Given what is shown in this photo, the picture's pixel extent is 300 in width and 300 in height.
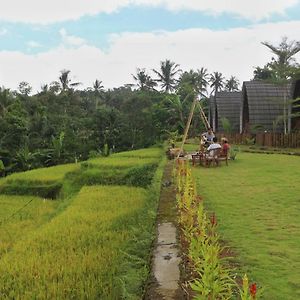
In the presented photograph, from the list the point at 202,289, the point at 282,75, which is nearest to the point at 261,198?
the point at 202,289

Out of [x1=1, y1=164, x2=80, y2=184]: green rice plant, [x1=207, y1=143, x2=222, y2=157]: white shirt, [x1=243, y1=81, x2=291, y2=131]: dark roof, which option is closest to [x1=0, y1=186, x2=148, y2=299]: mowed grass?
[x1=207, y1=143, x2=222, y2=157]: white shirt

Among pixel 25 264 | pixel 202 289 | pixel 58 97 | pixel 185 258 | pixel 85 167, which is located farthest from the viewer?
pixel 58 97

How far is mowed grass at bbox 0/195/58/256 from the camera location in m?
8.41

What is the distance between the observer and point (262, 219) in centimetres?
592

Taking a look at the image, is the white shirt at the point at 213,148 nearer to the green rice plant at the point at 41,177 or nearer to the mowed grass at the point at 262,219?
the mowed grass at the point at 262,219

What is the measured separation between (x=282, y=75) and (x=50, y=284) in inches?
650

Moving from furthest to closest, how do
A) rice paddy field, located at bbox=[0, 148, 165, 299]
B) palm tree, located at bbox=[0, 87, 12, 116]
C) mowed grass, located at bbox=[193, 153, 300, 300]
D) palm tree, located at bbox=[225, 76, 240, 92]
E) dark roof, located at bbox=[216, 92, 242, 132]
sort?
1. palm tree, located at bbox=[225, 76, 240, 92]
2. dark roof, located at bbox=[216, 92, 242, 132]
3. palm tree, located at bbox=[0, 87, 12, 116]
4. rice paddy field, located at bbox=[0, 148, 165, 299]
5. mowed grass, located at bbox=[193, 153, 300, 300]

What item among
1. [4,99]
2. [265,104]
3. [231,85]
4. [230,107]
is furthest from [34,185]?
[231,85]

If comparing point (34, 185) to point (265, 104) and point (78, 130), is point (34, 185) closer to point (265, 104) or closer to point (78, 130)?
point (78, 130)

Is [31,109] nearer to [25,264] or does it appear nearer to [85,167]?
[85,167]

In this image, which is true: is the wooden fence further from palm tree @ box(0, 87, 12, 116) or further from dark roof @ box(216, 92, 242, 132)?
palm tree @ box(0, 87, 12, 116)

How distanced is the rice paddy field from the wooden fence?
1004cm

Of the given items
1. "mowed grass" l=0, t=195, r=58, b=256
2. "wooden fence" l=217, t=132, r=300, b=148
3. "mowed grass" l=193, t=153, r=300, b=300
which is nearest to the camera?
"mowed grass" l=193, t=153, r=300, b=300

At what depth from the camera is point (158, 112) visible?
2597cm
